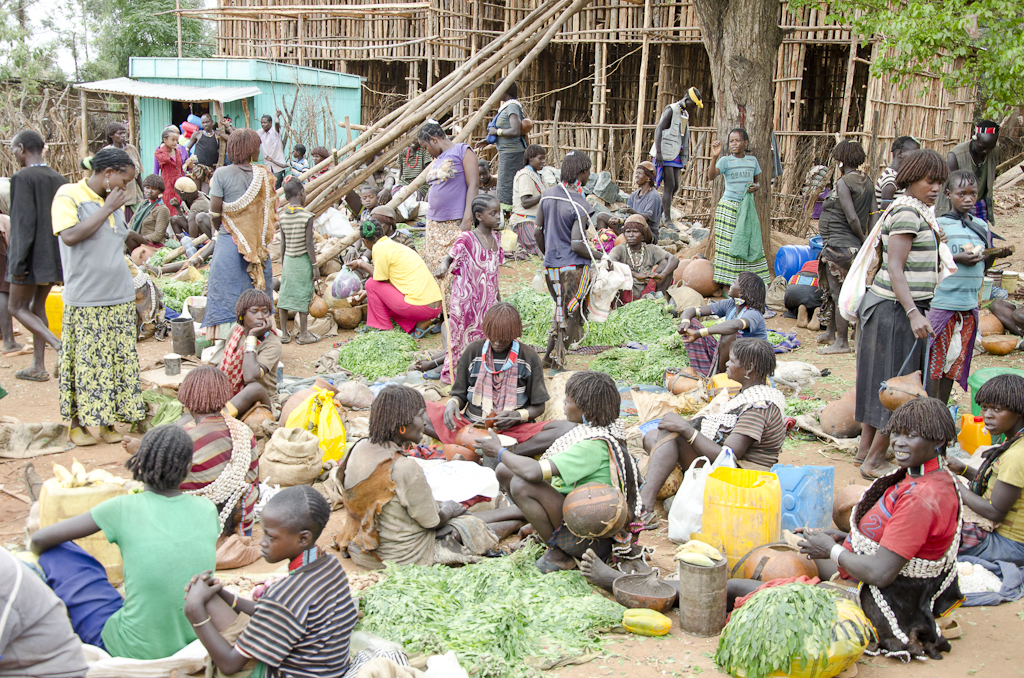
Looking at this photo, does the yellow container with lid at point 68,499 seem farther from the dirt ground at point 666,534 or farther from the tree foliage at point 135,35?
the tree foliage at point 135,35

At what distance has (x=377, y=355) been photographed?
7.61 meters

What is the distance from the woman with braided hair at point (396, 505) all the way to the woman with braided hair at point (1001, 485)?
2.27 m

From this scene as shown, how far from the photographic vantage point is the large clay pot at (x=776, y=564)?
12.4ft

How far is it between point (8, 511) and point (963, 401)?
6.52 meters

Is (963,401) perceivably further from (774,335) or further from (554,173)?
(554,173)

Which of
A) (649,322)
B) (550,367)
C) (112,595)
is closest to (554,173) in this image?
(649,322)

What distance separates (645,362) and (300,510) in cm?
487

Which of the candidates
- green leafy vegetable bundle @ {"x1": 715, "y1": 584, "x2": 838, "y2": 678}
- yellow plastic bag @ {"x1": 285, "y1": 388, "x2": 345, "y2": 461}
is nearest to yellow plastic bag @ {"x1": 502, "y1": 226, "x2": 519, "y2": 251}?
yellow plastic bag @ {"x1": 285, "y1": 388, "x2": 345, "y2": 461}

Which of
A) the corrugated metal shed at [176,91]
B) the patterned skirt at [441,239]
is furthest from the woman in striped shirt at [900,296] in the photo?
the corrugated metal shed at [176,91]

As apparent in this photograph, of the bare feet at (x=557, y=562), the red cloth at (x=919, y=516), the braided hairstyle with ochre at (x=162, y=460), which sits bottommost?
the bare feet at (x=557, y=562)

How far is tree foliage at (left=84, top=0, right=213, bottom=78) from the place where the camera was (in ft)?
84.3

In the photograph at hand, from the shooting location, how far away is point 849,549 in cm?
352

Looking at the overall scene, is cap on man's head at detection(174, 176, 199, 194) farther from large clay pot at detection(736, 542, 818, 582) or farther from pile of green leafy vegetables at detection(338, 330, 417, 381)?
large clay pot at detection(736, 542, 818, 582)

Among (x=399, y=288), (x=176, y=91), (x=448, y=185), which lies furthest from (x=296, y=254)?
(x=176, y=91)
